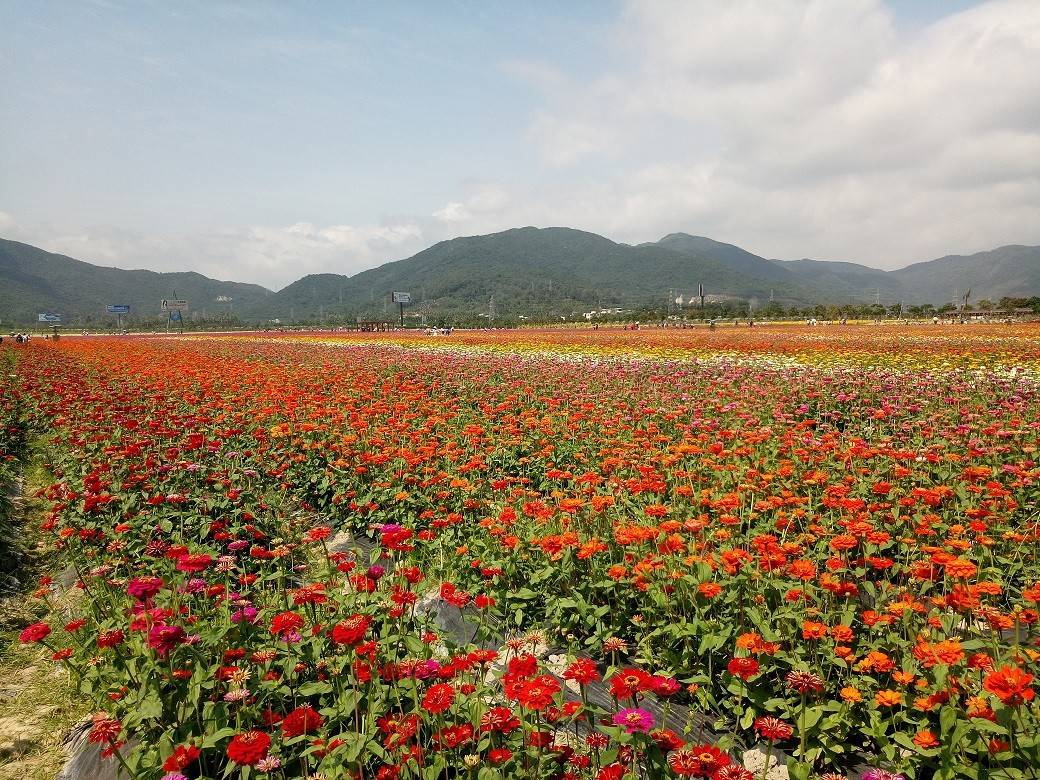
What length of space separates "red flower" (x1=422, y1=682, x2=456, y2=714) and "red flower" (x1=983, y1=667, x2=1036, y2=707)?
1.88 m

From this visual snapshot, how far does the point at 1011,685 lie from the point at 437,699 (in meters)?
1.95

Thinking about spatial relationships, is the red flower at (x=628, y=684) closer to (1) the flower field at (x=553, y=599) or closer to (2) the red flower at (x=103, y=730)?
(1) the flower field at (x=553, y=599)

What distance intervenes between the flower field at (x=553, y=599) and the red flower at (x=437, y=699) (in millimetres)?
12

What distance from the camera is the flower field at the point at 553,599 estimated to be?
2.21 metres

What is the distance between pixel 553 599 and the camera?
3617mm

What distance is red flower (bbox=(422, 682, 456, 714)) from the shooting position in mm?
1975

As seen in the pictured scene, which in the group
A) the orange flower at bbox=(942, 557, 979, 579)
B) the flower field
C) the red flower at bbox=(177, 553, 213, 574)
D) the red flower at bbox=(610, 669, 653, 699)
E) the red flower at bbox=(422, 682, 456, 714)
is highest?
the red flower at bbox=(177, 553, 213, 574)

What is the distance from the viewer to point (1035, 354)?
15.1 meters

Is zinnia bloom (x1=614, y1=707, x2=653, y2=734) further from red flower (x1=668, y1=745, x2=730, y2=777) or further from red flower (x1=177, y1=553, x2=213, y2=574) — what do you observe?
red flower (x1=177, y1=553, x2=213, y2=574)

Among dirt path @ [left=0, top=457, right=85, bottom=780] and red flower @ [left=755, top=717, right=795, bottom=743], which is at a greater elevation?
red flower @ [left=755, top=717, right=795, bottom=743]

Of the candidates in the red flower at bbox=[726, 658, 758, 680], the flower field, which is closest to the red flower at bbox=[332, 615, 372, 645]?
the flower field

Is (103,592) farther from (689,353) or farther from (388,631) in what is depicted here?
(689,353)

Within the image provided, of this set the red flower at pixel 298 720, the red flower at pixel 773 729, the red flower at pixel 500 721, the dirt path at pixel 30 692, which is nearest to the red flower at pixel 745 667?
the red flower at pixel 773 729

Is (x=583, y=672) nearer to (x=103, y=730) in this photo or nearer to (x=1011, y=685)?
(x=1011, y=685)
